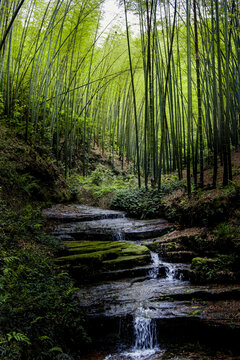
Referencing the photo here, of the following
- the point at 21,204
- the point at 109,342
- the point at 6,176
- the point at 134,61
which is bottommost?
the point at 109,342

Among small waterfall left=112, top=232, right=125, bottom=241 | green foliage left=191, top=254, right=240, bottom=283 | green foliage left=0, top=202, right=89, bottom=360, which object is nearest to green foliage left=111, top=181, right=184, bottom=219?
small waterfall left=112, top=232, right=125, bottom=241

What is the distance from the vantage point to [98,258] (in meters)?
3.74

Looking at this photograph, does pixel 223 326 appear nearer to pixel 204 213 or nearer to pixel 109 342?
pixel 109 342

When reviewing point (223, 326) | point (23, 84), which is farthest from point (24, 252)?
point (23, 84)

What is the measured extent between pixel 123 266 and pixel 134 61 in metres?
8.38

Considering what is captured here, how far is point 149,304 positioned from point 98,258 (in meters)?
1.11

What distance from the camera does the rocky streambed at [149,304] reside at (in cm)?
258

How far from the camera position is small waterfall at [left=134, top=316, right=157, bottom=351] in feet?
9.00

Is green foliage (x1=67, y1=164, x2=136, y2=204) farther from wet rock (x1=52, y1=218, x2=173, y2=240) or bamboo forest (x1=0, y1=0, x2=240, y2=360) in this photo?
wet rock (x1=52, y1=218, x2=173, y2=240)

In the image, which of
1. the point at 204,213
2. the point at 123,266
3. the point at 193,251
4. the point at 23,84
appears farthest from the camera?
the point at 23,84

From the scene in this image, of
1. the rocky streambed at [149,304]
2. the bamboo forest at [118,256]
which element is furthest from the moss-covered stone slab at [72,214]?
the rocky streambed at [149,304]

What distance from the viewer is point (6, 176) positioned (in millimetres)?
4844

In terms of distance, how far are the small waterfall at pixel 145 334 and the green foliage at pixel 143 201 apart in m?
3.57

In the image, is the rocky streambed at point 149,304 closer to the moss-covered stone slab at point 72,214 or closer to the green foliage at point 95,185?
the moss-covered stone slab at point 72,214
